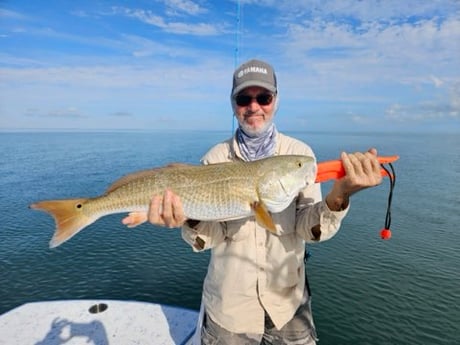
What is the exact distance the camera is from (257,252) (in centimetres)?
397

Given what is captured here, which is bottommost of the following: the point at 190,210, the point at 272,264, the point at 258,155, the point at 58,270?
the point at 58,270

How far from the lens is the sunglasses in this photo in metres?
4.24

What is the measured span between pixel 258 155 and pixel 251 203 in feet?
2.48

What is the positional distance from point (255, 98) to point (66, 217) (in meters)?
2.71

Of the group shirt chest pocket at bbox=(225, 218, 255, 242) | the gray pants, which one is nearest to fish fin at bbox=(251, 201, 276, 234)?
shirt chest pocket at bbox=(225, 218, 255, 242)

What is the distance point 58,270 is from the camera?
17.7 meters

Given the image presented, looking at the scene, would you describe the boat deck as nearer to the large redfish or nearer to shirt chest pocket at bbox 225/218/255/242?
shirt chest pocket at bbox 225/218/255/242

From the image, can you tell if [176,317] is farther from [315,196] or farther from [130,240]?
[130,240]

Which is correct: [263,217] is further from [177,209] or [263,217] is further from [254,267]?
[177,209]

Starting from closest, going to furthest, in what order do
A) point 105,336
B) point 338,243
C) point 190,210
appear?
point 190,210 → point 105,336 → point 338,243

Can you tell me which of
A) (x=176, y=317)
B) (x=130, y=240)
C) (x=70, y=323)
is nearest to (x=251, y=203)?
(x=176, y=317)

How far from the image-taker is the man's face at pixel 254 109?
13.8 ft

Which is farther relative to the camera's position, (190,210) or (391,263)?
(391,263)

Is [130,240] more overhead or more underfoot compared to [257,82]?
more underfoot
